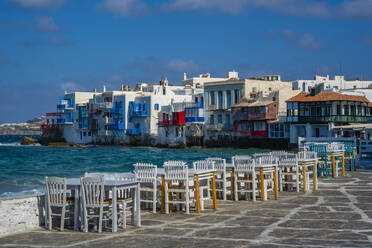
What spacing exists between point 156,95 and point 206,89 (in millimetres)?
8701

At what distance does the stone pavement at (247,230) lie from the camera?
8102 mm

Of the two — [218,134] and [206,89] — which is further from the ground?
[206,89]

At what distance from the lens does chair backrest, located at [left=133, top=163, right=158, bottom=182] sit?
11605mm

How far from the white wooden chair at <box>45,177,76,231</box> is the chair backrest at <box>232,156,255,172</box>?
477cm

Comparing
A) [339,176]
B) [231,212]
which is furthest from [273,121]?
[231,212]

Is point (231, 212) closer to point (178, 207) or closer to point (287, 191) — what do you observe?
point (178, 207)

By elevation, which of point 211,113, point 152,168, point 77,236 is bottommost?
point 77,236

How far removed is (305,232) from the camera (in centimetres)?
870

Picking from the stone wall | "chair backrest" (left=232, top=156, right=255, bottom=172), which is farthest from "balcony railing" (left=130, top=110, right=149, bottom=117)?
the stone wall

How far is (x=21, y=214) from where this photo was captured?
31.4 feet

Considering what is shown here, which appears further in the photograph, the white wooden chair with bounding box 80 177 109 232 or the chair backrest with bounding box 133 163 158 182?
the chair backrest with bounding box 133 163 158 182

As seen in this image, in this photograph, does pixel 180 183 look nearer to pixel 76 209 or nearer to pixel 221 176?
pixel 221 176

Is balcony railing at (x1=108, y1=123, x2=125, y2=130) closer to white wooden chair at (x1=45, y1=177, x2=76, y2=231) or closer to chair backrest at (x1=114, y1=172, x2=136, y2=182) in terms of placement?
chair backrest at (x1=114, y1=172, x2=136, y2=182)

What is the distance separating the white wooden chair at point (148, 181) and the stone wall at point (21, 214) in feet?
8.21
